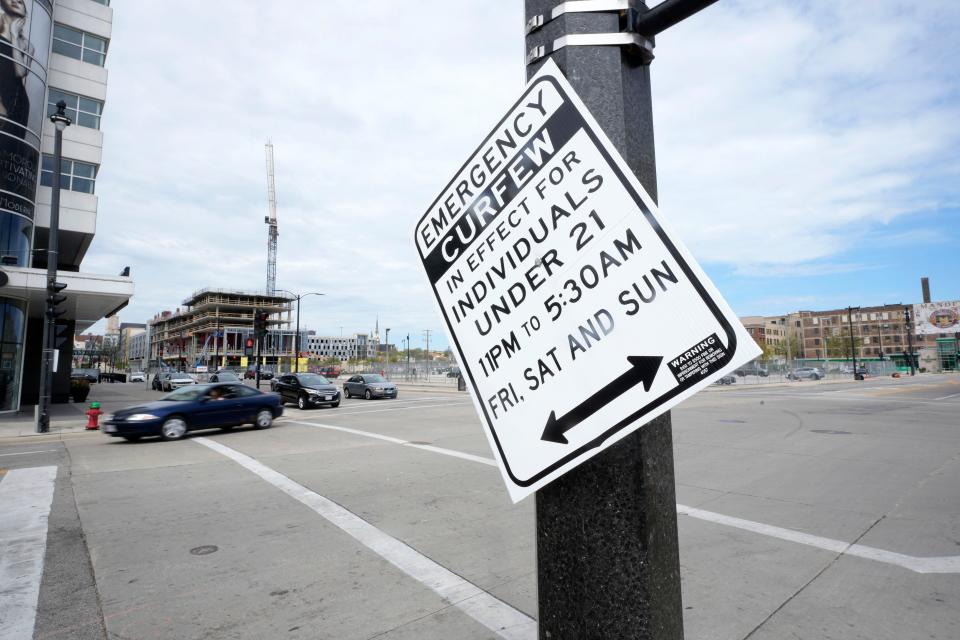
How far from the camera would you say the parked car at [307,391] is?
2115cm

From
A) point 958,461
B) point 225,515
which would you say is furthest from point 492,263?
point 958,461

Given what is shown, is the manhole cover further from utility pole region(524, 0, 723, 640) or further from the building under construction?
the building under construction

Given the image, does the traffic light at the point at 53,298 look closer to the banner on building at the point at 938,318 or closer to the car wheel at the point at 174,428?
the car wheel at the point at 174,428

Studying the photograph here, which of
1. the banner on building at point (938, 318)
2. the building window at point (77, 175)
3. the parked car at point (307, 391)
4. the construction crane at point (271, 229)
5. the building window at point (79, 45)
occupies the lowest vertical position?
the parked car at point (307, 391)

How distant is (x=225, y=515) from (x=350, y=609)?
3114 mm

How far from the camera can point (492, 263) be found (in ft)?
4.91

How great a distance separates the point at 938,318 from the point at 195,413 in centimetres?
10329

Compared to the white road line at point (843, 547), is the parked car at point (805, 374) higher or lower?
higher

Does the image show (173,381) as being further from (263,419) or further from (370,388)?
(263,419)

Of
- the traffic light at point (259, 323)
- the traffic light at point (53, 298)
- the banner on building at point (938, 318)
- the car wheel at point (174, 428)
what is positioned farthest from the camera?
the banner on building at point (938, 318)

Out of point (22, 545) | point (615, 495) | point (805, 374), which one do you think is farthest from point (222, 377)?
point (805, 374)

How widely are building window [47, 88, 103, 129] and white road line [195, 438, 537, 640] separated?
26703 millimetres

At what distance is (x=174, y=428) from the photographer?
12625mm

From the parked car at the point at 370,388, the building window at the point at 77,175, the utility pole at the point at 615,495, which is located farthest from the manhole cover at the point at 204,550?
the building window at the point at 77,175
